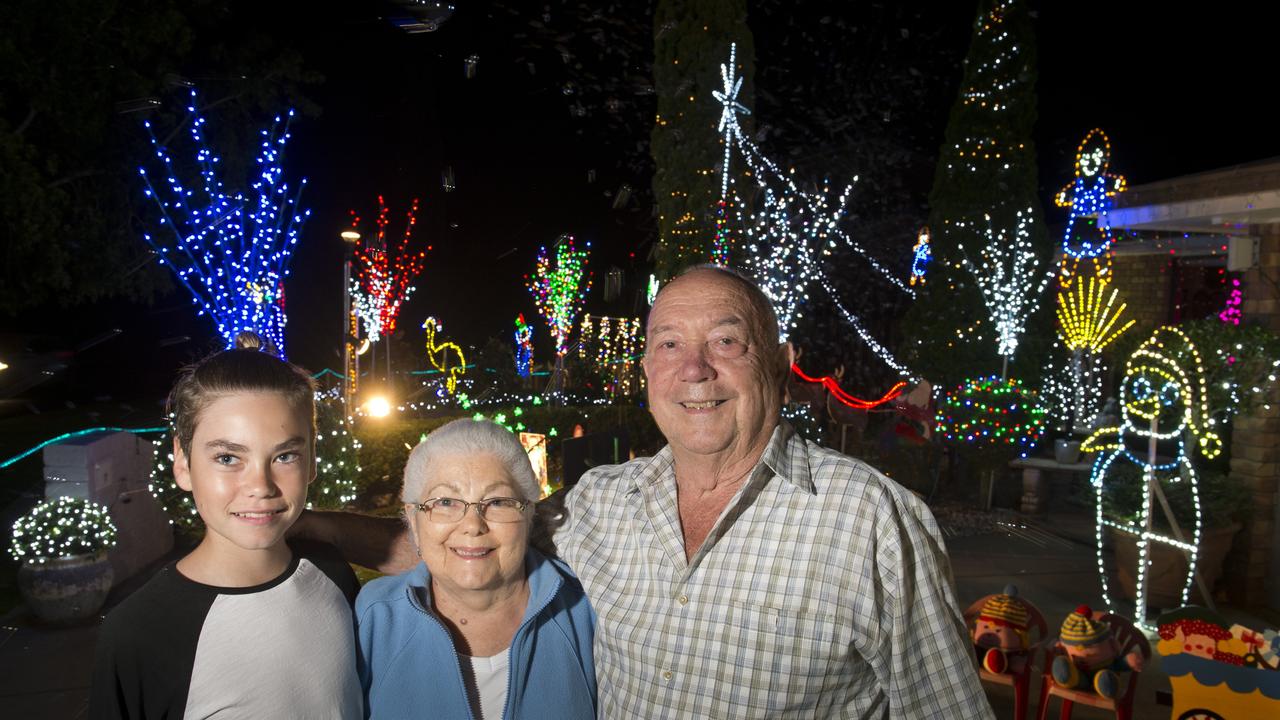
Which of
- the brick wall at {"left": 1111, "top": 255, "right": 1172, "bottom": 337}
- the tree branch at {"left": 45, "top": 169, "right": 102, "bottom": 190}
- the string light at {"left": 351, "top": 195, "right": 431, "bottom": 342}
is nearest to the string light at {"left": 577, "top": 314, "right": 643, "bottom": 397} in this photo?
the string light at {"left": 351, "top": 195, "right": 431, "bottom": 342}

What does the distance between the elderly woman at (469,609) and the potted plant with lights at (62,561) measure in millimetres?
5037

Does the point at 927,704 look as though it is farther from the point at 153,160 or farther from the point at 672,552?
the point at 153,160

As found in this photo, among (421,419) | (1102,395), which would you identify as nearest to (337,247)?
(421,419)

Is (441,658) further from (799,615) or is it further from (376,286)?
(376,286)

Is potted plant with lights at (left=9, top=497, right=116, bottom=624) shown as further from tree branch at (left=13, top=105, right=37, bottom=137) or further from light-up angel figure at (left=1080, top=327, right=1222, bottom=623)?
tree branch at (left=13, top=105, right=37, bottom=137)

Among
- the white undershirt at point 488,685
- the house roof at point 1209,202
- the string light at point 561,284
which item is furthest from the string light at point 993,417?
the string light at point 561,284

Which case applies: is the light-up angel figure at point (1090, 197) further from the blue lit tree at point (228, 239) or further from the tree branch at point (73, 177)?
the tree branch at point (73, 177)

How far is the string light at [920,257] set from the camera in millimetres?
11856

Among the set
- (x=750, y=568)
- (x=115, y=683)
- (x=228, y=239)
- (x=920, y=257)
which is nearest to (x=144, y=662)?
(x=115, y=683)

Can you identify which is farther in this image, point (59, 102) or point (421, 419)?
point (59, 102)

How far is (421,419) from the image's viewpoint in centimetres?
1069

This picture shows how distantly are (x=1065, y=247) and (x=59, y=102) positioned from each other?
1608 centimetres

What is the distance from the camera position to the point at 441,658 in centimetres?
189

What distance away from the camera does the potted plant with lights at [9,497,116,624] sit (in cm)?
570
